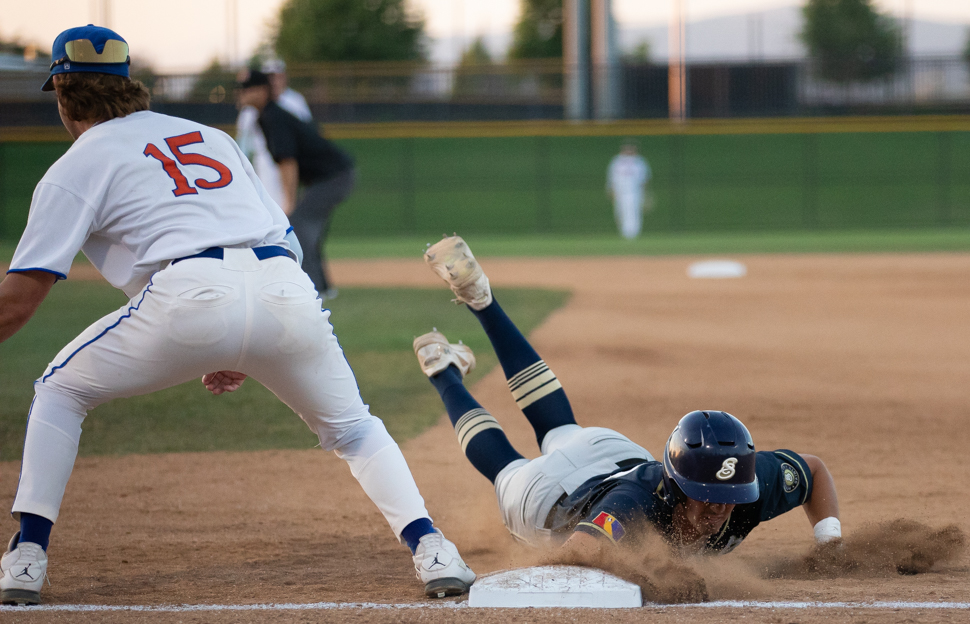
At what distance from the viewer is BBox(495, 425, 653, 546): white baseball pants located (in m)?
3.15

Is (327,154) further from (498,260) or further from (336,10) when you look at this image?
(336,10)

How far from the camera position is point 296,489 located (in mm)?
Result: 4344

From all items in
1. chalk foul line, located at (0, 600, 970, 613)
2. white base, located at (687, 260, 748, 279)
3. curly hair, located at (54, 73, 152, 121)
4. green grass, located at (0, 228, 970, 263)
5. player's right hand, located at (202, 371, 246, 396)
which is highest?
curly hair, located at (54, 73, 152, 121)

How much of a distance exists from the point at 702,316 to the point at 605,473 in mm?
6672

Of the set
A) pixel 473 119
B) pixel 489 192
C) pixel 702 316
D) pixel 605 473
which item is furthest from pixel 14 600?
pixel 473 119

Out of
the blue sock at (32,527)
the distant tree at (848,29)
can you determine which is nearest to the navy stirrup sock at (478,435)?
the blue sock at (32,527)

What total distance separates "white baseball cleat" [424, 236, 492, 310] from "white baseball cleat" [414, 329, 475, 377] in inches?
8.6

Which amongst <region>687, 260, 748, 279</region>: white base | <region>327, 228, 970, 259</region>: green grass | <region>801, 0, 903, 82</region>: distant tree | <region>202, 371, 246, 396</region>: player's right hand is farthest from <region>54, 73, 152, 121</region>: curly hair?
<region>801, 0, 903, 82</region>: distant tree

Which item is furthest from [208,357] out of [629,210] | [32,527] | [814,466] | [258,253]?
[629,210]

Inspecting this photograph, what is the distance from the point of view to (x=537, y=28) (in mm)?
58312

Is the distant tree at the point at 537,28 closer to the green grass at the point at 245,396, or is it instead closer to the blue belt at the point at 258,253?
the green grass at the point at 245,396

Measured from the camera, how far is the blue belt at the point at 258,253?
261 cm

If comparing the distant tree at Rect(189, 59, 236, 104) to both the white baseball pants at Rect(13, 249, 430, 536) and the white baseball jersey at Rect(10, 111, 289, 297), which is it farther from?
the white baseball pants at Rect(13, 249, 430, 536)

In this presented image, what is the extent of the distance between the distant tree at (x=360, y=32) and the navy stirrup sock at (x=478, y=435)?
49.6 meters
